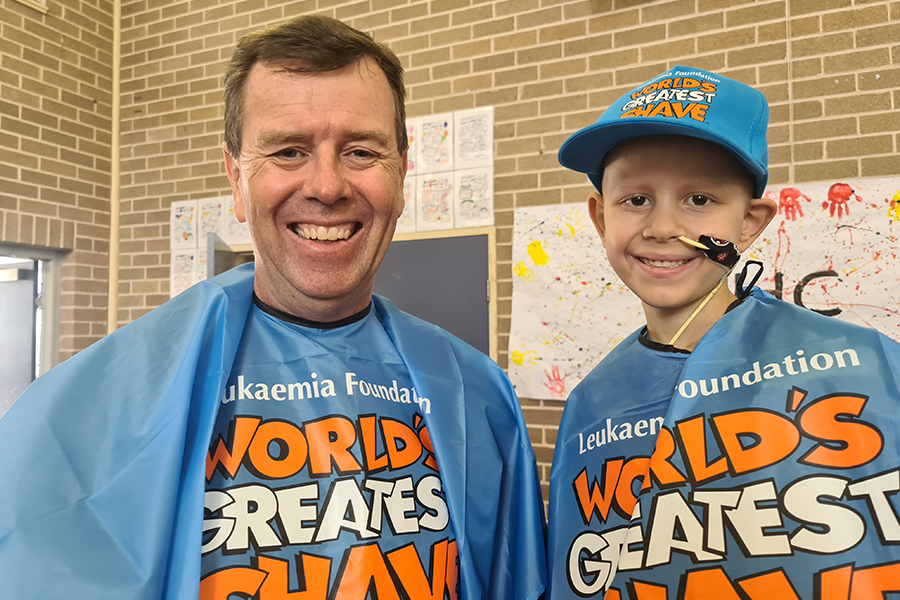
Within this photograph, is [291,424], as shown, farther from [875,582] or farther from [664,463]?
[875,582]

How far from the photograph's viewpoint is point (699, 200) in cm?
101

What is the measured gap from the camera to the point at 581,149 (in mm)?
1097

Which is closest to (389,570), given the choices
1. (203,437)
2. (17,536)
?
(203,437)

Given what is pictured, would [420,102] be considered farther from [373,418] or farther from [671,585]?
[671,585]

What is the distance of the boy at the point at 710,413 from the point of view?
82 centimetres

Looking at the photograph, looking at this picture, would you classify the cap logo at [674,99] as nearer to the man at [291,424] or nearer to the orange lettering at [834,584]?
the man at [291,424]

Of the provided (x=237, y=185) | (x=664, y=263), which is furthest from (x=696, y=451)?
(x=237, y=185)

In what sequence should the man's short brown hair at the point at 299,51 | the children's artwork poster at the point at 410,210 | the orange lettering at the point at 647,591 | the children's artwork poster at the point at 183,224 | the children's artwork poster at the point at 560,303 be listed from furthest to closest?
1. the children's artwork poster at the point at 183,224
2. the children's artwork poster at the point at 410,210
3. the children's artwork poster at the point at 560,303
4. the man's short brown hair at the point at 299,51
5. the orange lettering at the point at 647,591

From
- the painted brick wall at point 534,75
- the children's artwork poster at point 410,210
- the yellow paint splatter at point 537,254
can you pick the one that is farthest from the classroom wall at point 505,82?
the children's artwork poster at point 410,210

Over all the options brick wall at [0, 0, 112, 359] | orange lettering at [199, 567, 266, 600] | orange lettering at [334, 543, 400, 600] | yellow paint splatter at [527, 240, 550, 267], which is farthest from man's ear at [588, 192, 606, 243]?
brick wall at [0, 0, 112, 359]

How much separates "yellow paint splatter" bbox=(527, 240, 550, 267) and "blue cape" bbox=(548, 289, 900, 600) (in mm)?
1907

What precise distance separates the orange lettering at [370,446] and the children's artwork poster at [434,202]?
7.11 feet

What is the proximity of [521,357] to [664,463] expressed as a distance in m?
2.05

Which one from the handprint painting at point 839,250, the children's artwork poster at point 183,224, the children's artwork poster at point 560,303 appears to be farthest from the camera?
the children's artwork poster at point 183,224
